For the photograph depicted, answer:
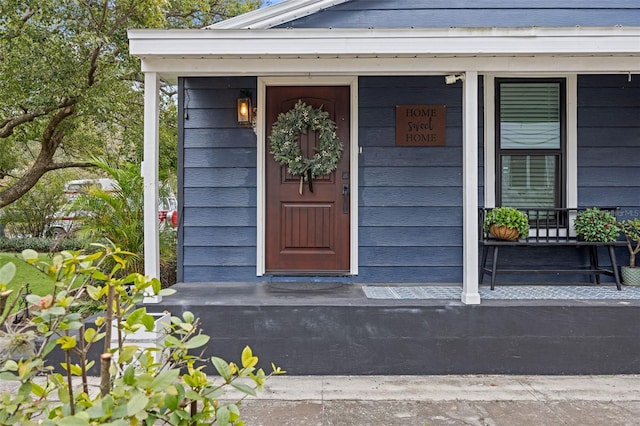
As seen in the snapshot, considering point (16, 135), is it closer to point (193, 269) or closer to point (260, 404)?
point (193, 269)

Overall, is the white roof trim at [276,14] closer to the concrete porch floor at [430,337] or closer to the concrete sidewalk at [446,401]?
the concrete porch floor at [430,337]

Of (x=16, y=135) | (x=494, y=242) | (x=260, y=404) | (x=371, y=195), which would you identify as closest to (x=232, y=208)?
(x=371, y=195)

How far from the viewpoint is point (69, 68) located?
6227 millimetres

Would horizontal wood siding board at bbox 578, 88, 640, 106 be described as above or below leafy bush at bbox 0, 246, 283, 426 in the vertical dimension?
above

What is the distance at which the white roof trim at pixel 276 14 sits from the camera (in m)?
4.08

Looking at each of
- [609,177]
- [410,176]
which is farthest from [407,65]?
[609,177]

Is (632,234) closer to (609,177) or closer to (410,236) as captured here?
(609,177)

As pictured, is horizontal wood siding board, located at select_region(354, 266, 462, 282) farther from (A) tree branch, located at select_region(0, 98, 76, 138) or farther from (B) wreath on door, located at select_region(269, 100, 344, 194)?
(A) tree branch, located at select_region(0, 98, 76, 138)

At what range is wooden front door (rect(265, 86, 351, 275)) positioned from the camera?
4230 mm

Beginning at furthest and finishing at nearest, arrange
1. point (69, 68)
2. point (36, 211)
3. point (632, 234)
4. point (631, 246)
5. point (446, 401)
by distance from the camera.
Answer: point (36, 211)
point (69, 68)
point (631, 246)
point (632, 234)
point (446, 401)

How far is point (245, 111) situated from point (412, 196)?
5.34ft

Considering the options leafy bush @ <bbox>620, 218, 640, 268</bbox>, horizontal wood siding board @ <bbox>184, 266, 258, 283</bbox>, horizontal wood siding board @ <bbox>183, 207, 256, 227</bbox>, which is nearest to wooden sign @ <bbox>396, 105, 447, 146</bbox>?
horizontal wood siding board @ <bbox>183, 207, 256, 227</bbox>

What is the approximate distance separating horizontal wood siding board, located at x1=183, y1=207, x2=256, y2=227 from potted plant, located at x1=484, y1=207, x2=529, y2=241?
6.60 feet

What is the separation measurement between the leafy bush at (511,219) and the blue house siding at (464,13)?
66.2 inches
